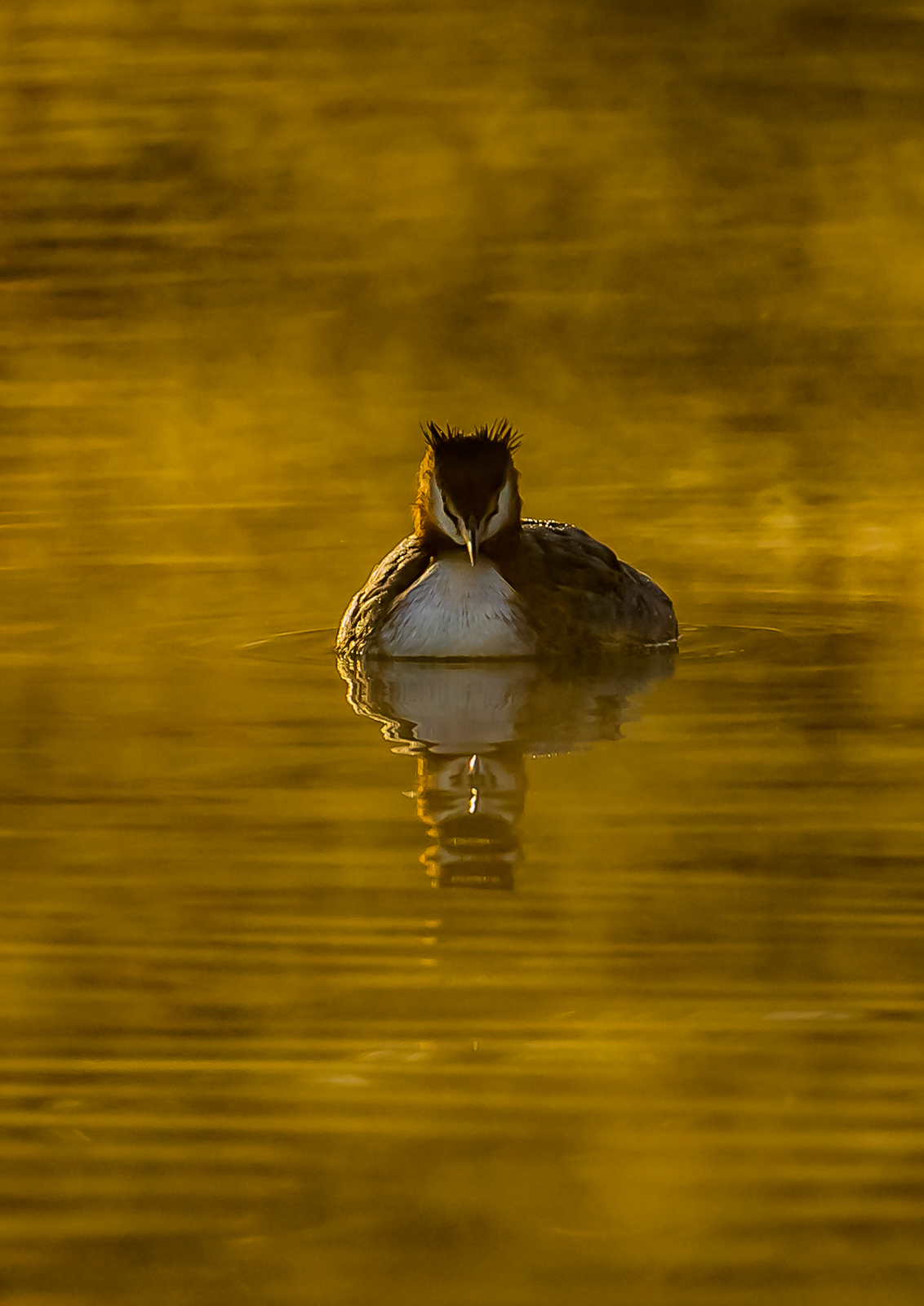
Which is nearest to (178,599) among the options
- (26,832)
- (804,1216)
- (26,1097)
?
(26,832)

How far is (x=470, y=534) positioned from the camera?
7.96m

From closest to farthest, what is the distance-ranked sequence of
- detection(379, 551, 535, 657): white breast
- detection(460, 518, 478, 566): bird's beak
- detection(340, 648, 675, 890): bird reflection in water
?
detection(340, 648, 675, 890): bird reflection in water
detection(379, 551, 535, 657): white breast
detection(460, 518, 478, 566): bird's beak

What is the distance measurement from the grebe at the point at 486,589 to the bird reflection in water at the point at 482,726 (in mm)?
88

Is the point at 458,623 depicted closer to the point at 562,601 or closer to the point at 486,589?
the point at 486,589

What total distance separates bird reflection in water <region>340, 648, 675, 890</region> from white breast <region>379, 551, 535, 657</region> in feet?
0.18

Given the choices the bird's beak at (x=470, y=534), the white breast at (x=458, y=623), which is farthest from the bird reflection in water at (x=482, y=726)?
the bird's beak at (x=470, y=534)

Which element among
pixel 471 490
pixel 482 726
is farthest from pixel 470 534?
pixel 482 726

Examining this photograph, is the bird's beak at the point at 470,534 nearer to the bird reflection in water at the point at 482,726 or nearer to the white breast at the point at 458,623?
the white breast at the point at 458,623

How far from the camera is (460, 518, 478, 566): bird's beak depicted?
7.93m

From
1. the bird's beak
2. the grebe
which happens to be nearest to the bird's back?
the grebe

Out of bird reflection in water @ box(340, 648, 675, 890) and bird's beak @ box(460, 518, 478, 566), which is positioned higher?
bird's beak @ box(460, 518, 478, 566)

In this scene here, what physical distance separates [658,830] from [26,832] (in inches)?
55.5

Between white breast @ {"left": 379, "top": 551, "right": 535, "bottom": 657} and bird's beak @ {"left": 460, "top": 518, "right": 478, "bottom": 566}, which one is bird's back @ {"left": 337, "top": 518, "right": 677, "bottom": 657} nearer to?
white breast @ {"left": 379, "top": 551, "right": 535, "bottom": 657}

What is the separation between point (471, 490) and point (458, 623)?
18.8 inches
